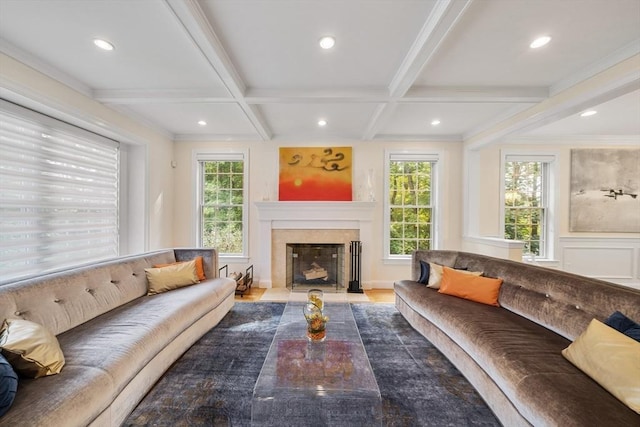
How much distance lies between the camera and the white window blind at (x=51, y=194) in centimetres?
234

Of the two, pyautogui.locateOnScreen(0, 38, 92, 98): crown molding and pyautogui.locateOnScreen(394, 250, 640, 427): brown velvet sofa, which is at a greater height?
pyautogui.locateOnScreen(0, 38, 92, 98): crown molding

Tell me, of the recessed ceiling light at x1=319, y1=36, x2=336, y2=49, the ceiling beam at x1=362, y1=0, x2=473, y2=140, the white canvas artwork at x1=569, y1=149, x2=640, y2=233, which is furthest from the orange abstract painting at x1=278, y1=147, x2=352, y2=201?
the white canvas artwork at x1=569, y1=149, x2=640, y2=233

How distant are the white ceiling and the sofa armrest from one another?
1751 millimetres

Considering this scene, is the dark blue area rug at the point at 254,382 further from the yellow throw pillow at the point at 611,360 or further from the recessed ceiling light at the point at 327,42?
the recessed ceiling light at the point at 327,42

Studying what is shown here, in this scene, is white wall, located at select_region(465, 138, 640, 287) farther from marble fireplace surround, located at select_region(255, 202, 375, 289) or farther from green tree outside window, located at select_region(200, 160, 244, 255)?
green tree outside window, located at select_region(200, 160, 244, 255)

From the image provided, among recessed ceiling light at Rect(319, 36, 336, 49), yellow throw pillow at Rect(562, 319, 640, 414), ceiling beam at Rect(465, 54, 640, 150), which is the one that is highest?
recessed ceiling light at Rect(319, 36, 336, 49)

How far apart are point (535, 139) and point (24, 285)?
20.5ft

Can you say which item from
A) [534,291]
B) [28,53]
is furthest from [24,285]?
[534,291]

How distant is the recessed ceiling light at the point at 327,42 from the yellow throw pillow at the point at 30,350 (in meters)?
2.52

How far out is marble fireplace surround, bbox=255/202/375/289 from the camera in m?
4.27

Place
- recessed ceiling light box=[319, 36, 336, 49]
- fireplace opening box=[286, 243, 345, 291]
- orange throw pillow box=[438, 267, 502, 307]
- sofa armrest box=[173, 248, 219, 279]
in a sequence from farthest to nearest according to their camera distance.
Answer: fireplace opening box=[286, 243, 345, 291]
sofa armrest box=[173, 248, 219, 279]
orange throw pillow box=[438, 267, 502, 307]
recessed ceiling light box=[319, 36, 336, 49]

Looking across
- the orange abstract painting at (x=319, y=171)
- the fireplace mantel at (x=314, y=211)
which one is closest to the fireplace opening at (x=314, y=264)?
the fireplace mantel at (x=314, y=211)

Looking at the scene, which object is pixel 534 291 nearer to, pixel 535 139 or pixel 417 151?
pixel 417 151

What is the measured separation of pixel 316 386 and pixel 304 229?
298 centimetres
